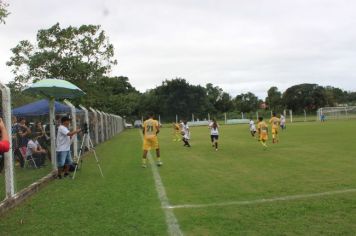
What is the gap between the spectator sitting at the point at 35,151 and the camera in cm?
1605

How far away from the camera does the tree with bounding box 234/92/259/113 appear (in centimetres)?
12043

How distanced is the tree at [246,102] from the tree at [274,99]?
10.7 ft

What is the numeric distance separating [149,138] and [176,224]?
916cm

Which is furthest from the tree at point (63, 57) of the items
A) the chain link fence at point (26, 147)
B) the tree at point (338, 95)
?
the tree at point (338, 95)

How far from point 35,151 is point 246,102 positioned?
111086 mm

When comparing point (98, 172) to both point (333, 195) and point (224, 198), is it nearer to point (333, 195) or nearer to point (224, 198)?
point (224, 198)

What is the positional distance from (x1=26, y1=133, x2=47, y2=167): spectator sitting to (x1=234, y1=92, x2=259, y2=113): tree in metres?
104

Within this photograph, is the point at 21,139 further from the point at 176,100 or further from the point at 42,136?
the point at 176,100

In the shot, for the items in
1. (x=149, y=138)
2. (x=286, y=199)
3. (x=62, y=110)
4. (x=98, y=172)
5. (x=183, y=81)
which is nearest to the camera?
(x=286, y=199)

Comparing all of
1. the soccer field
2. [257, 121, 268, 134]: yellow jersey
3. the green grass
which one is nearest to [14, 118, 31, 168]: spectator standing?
the green grass

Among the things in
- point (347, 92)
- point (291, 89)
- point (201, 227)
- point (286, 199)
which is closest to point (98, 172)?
point (286, 199)

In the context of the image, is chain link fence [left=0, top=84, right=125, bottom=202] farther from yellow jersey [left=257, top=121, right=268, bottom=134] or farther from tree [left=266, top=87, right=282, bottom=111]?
tree [left=266, top=87, right=282, bottom=111]

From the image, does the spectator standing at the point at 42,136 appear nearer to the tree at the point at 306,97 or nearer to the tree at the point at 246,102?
the tree at the point at 306,97

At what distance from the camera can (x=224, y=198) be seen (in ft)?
30.9
